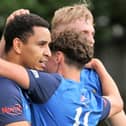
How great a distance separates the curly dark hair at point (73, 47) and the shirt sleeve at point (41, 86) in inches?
7.2

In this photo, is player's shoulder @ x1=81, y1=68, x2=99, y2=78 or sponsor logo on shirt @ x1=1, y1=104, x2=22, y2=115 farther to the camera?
player's shoulder @ x1=81, y1=68, x2=99, y2=78

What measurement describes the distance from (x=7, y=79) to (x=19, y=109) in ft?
0.54

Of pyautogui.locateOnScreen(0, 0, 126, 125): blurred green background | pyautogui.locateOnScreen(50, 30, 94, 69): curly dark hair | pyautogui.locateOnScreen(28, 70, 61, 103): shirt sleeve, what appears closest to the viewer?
pyautogui.locateOnScreen(28, 70, 61, 103): shirt sleeve

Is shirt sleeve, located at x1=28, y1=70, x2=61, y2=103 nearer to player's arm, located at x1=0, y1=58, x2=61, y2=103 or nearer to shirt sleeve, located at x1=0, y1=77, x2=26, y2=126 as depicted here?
player's arm, located at x1=0, y1=58, x2=61, y2=103

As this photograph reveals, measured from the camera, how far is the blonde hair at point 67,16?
4.36 metres

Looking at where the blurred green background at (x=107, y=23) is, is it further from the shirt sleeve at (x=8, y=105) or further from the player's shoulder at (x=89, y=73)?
the shirt sleeve at (x=8, y=105)

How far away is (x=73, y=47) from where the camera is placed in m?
4.24

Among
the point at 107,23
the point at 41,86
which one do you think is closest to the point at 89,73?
the point at 41,86

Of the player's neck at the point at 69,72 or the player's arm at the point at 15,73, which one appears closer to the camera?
the player's arm at the point at 15,73

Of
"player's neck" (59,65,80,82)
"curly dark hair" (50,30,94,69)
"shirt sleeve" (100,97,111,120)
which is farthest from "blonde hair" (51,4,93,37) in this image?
"shirt sleeve" (100,97,111,120)

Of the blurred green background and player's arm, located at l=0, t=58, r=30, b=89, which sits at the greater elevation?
player's arm, located at l=0, t=58, r=30, b=89

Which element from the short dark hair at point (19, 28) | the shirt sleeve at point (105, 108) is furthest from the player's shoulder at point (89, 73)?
the short dark hair at point (19, 28)

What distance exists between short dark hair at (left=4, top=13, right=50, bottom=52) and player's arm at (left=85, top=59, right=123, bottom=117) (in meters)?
0.64

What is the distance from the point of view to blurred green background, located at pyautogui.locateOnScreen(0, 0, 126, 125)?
1380 centimetres
